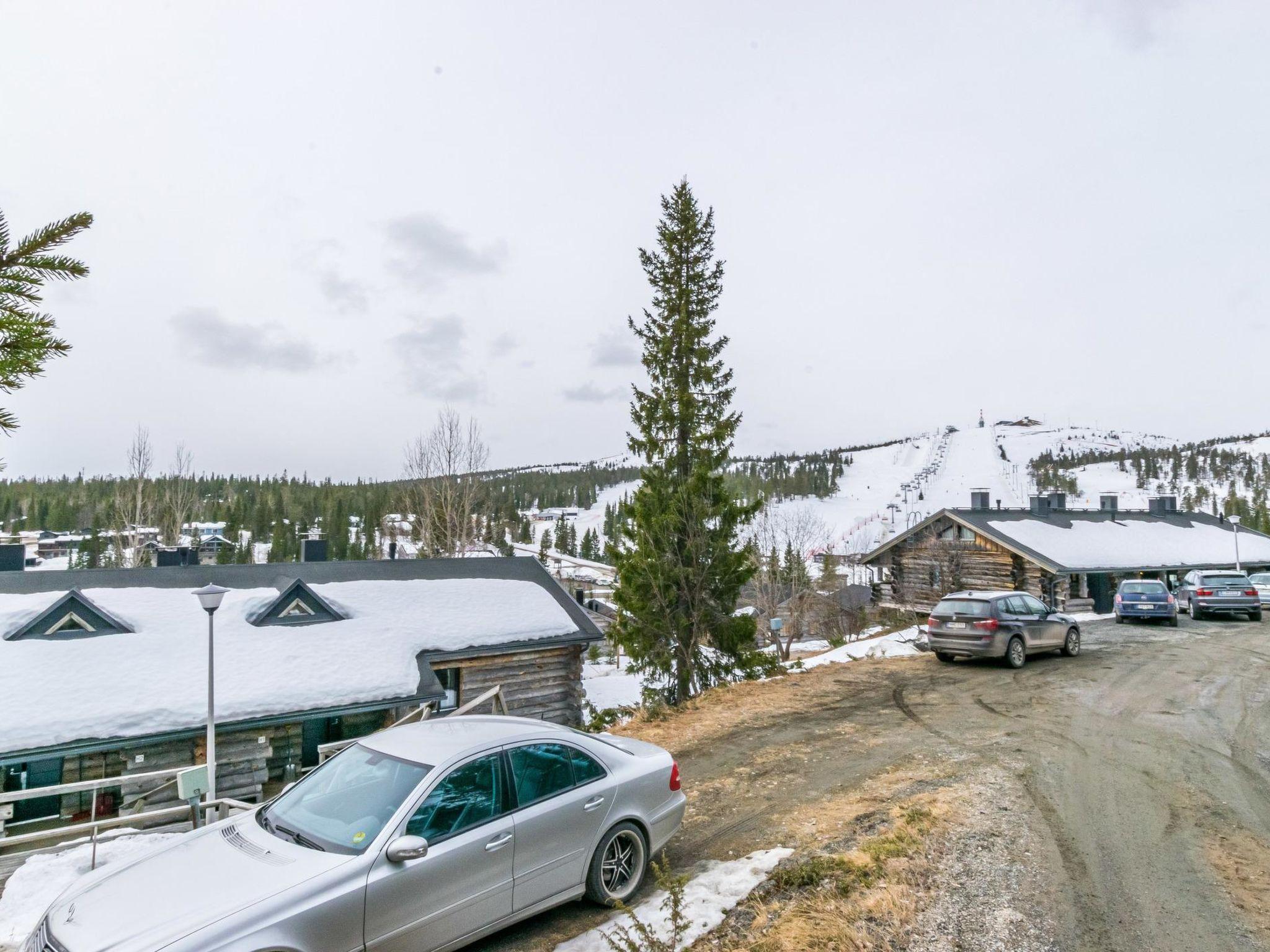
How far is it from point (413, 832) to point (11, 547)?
20380 millimetres

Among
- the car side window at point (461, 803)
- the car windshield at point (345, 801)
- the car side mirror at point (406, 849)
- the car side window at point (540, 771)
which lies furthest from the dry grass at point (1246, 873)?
the car windshield at point (345, 801)

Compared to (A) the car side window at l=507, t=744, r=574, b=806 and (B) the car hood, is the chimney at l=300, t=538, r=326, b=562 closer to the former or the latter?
(B) the car hood

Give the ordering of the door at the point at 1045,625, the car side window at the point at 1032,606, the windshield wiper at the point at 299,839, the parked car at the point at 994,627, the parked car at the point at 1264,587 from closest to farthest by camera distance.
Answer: the windshield wiper at the point at 299,839, the parked car at the point at 994,627, the door at the point at 1045,625, the car side window at the point at 1032,606, the parked car at the point at 1264,587

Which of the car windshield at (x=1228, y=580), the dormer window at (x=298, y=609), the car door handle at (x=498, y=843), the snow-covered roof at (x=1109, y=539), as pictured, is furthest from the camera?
the snow-covered roof at (x=1109, y=539)

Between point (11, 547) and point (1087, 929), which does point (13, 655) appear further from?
point (1087, 929)

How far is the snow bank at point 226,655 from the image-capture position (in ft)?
41.8

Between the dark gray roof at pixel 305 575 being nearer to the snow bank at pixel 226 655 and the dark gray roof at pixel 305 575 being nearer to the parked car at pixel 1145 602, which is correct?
the snow bank at pixel 226 655

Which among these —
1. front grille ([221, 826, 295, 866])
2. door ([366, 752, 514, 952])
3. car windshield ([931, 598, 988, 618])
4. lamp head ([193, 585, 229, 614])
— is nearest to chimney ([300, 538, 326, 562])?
lamp head ([193, 585, 229, 614])

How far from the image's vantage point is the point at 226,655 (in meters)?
15.3

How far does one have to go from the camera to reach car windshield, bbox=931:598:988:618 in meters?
15.1

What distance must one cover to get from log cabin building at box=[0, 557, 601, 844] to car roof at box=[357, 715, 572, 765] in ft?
34.2

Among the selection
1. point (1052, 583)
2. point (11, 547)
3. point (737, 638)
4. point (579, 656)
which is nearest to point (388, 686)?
point (579, 656)

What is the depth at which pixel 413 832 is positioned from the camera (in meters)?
4.30

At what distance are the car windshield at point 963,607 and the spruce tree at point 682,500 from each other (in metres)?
4.72
